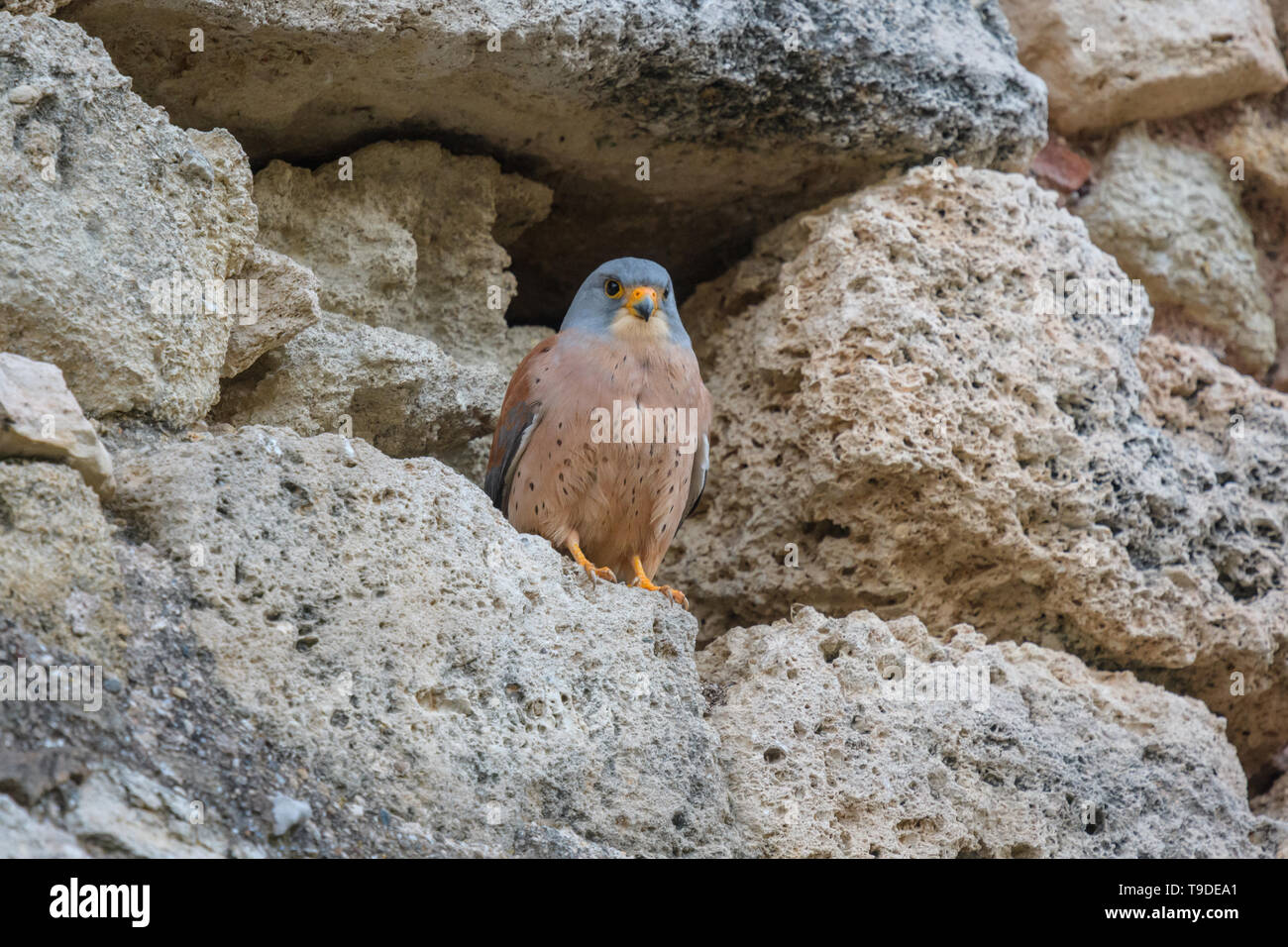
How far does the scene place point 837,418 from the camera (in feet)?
13.4

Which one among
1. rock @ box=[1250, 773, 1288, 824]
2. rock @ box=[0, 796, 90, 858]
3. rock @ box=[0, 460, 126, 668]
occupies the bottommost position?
rock @ box=[1250, 773, 1288, 824]

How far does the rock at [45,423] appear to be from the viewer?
2.58 meters

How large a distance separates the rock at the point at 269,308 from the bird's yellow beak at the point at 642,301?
2.83 ft

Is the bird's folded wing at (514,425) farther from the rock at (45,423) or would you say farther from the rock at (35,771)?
the rock at (35,771)

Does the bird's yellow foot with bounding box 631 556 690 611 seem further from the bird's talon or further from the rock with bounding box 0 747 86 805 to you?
the rock with bounding box 0 747 86 805

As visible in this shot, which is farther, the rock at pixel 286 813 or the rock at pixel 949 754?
the rock at pixel 949 754

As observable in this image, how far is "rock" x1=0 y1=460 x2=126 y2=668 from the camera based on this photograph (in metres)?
2.47

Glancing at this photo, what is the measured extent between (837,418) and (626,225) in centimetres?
122

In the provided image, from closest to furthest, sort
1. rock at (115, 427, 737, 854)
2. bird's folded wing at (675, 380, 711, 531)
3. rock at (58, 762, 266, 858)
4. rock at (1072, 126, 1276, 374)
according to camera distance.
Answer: rock at (58, 762, 266, 858)
rock at (115, 427, 737, 854)
bird's folded wing at (675, 380, 711, 531)
rock at (1072, 126, 1276, 374)

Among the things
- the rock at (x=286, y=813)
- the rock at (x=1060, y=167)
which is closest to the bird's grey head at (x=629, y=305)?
the rock at (x=286, y=813)

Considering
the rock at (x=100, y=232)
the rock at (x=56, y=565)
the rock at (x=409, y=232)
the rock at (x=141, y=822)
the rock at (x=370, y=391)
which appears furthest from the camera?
the rock at (x=409, y=232)
